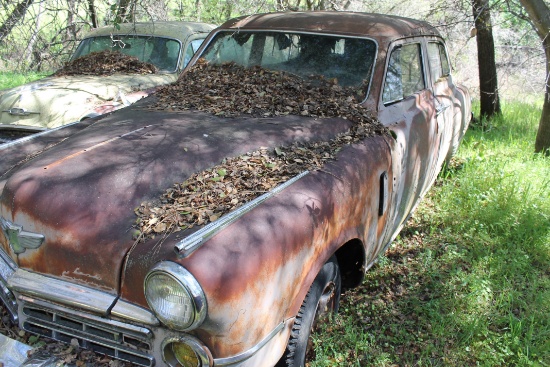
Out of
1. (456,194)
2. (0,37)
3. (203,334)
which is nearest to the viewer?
(203,334)

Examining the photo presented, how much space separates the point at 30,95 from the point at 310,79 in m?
3.22

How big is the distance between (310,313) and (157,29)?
511cm

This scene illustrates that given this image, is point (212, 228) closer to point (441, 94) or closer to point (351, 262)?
point (351, 262)

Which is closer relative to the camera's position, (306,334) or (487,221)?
(306,334)

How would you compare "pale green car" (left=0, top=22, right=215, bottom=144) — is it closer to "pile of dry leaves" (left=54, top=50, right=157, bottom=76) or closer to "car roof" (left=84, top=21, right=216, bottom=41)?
"car roof" (left=84, top=21, right=216, bottom=41)

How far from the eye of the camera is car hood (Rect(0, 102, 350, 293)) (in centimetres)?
213

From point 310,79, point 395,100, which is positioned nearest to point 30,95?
point 310,79

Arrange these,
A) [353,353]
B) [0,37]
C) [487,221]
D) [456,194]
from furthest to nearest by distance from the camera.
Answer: [0,37]
[456,194]
[487,221]
[353,353]

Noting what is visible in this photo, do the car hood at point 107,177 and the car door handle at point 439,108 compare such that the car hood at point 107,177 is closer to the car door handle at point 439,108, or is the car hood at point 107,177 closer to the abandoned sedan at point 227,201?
the abandoned sedan at point 227,201

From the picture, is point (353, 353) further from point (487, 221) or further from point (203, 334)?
point (487, 221)

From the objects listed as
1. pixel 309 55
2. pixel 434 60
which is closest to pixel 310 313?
pixel 309 55

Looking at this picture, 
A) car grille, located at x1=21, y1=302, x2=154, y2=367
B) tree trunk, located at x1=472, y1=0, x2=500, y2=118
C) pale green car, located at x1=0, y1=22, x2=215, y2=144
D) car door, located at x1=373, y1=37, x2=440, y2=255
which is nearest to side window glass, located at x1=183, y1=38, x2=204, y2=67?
pale green car, located at x1=0, y1=22, x2=215, y2=144

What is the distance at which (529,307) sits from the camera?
3492 mm

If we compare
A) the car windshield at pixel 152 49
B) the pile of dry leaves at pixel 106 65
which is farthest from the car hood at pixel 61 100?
the car windshield at pixel 152 49
